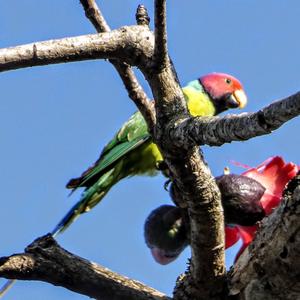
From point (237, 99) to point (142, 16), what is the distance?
14.8 feet

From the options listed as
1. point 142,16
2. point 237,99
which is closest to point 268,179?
point 142,16

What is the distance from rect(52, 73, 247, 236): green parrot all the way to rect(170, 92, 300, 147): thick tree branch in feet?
9.05

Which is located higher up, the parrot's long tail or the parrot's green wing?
the parrot's green wing

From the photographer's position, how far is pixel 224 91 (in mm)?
6605

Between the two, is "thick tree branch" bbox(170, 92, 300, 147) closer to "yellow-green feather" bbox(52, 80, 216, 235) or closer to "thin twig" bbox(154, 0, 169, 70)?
"thin twig" bbox(154, 0, 169, 70)

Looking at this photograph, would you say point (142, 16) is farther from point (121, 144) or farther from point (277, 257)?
point (121, 144)

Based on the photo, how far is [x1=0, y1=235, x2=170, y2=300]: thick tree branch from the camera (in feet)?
6.68

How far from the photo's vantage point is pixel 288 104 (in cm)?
146

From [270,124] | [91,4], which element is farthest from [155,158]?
[270,124]

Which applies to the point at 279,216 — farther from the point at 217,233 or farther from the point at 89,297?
the point at 89,297

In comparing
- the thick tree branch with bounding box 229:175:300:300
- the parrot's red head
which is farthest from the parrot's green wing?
the thick tree branch with bounding box 229:175:300:300

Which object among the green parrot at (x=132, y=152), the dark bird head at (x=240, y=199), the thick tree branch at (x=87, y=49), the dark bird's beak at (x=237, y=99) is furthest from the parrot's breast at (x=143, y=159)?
the thick tree branch at (x=87, y=49)

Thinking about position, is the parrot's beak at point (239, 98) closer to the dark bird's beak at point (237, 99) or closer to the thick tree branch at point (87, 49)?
the dark bird's beak at point (237, 99)

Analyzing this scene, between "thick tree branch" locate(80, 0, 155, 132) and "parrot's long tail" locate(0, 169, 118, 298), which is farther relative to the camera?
"parrot's long tail" locate(0, 169, 118, 298)
